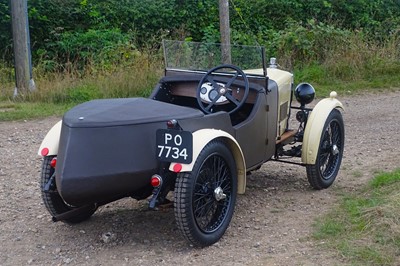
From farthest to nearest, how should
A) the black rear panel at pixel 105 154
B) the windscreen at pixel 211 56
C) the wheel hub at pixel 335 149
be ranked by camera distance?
1. the wheel hub at pixel 335 149
2. the windscreen at pixel 211 56
3. the black rear panel at pixel 105 154

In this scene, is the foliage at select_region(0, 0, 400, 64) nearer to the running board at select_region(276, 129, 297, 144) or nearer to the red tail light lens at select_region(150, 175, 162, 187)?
the running board at select_region(276, 129, 297, 144)

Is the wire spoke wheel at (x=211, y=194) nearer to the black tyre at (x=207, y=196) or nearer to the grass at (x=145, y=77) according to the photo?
the black tyre at (x=207, y=196)

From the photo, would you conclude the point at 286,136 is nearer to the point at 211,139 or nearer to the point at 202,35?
the point at 211,139

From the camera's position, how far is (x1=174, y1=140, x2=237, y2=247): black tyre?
4.69m

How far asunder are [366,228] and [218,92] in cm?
163

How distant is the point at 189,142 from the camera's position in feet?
15.3

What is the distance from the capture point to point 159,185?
15.5 feet

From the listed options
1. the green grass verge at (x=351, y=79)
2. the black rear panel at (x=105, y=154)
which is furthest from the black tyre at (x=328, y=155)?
the green grass verge at (x=351, y=79)

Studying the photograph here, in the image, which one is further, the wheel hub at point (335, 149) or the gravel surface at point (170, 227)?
the wheel hub at point (335, 149)

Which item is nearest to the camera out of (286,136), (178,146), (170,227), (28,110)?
(178,146)

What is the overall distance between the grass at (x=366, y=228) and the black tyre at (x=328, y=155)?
37cm

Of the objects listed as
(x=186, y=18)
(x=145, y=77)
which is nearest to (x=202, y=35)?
(x=186, y=18)

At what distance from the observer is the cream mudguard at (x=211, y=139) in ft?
15.5

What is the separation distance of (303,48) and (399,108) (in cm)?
294
